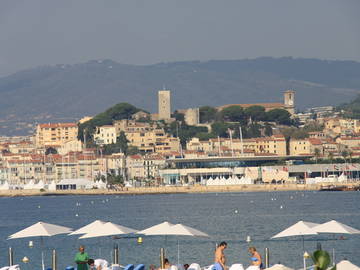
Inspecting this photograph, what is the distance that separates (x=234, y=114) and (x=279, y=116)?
7405 mm

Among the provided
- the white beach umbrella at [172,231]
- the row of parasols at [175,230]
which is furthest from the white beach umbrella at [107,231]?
the white beach umbrella at [172,231]

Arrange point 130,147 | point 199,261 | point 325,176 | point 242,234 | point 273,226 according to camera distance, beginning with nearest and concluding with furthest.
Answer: point 199,261
point 242,234
point 273,226
point 325,176
point 130,147

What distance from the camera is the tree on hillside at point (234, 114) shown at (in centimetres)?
19300

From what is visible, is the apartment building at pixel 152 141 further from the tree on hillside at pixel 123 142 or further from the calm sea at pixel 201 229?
the calm sea at pixel 201 229

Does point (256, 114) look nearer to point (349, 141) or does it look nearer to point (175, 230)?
point (349, 141)

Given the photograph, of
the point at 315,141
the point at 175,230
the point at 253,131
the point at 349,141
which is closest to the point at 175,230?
the point at 175,230

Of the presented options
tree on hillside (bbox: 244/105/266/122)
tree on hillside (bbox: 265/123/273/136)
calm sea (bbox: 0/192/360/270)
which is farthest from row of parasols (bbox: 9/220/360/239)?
tree on hillside (bbox: 244/105/266/122)

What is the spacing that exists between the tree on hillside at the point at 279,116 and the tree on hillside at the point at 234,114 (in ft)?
14.0

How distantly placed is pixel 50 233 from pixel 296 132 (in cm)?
14606

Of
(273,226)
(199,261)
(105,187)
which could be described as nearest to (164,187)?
(105,187)

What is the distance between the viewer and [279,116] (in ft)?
635

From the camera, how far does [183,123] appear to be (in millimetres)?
194250

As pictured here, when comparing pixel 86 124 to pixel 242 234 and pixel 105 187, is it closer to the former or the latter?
pixel 105 187

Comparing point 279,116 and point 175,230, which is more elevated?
point 279,116
